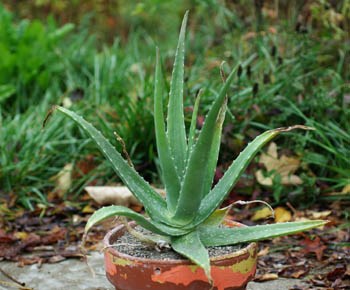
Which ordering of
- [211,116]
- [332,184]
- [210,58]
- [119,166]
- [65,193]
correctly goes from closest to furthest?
[211,116] → [119,166] → [332,184] → [65,193] → [210,58]

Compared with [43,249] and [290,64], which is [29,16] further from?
[43,249]

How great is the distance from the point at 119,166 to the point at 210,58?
3.61 metres

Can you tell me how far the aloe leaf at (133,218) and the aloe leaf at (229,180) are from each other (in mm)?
82

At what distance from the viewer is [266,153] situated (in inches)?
173

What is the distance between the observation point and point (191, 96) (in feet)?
16.0

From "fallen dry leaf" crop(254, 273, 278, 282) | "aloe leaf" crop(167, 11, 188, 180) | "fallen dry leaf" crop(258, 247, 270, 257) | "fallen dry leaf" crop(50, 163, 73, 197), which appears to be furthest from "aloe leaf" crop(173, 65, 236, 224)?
"fallen dry leaf" crop(50, 163, 73, 197)

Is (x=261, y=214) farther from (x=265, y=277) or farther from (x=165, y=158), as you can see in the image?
(x=165, y=158)

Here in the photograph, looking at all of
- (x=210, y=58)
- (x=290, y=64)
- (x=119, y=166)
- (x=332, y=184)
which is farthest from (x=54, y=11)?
(x=119, y=166)

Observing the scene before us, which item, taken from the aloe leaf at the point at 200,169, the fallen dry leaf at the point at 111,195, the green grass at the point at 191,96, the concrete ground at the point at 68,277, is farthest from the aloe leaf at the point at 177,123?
the fallen dry leaf at the point at 111,195

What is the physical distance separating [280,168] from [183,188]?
1964 millimetres

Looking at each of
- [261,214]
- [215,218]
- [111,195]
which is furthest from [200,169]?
[111,195]

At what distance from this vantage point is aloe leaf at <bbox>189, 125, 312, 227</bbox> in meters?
2.53

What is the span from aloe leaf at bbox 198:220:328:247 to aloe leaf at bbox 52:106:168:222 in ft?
0.54

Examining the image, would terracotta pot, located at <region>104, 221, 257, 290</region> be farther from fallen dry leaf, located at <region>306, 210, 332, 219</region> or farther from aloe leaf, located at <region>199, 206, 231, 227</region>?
fallen dry leaf, located at <region>306, 210, 332, 219</region>
